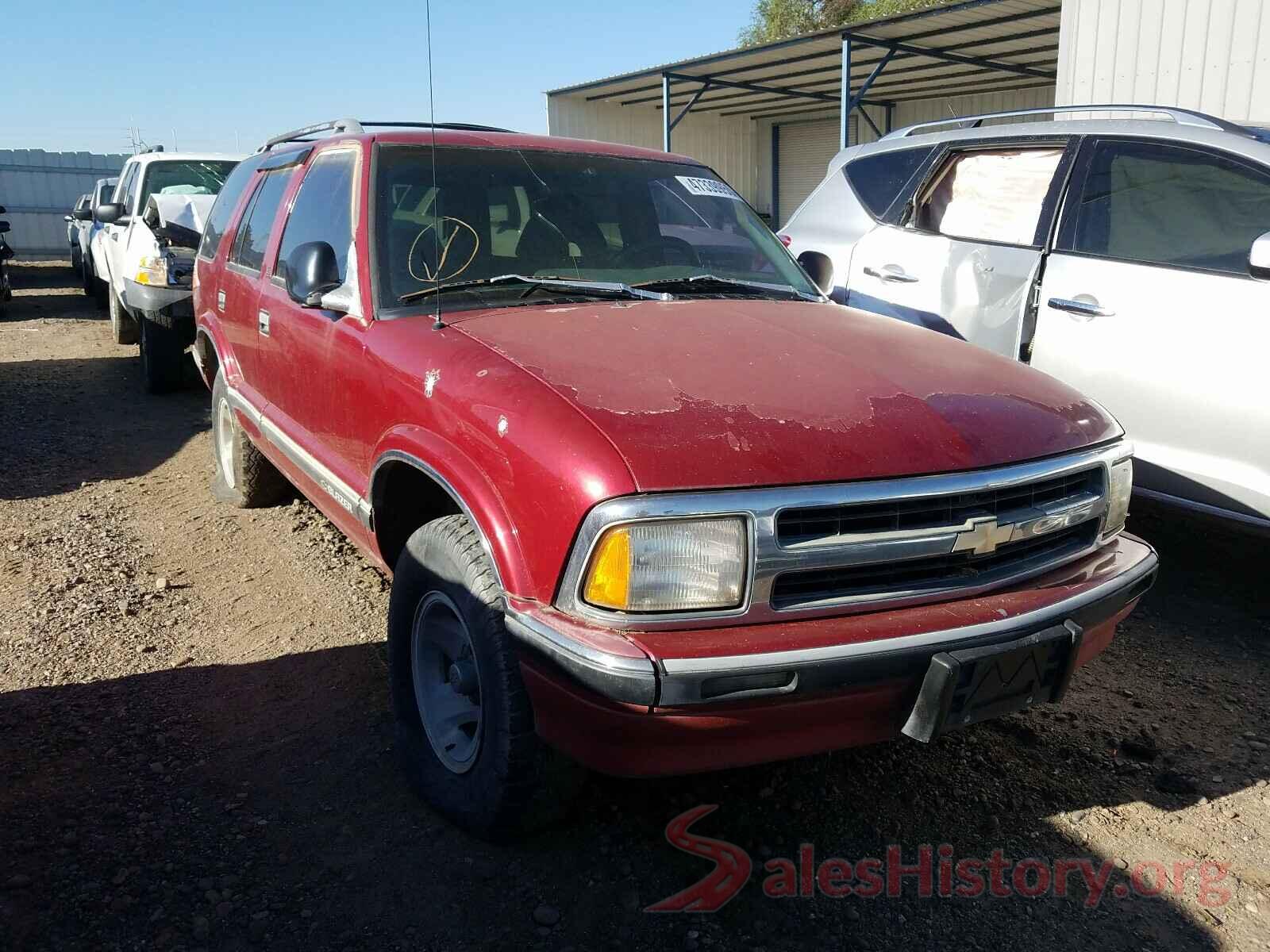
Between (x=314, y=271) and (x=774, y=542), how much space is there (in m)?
1.86

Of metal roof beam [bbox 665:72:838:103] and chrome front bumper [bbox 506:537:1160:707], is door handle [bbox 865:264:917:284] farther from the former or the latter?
metal roof beam [bbox 665:72:838:103]

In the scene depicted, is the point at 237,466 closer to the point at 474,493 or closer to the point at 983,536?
the point at 474,493

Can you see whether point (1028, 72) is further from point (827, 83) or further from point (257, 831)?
point (257, 831)

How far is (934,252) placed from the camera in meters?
4.91

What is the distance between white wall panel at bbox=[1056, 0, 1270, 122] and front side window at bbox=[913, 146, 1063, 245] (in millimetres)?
3639

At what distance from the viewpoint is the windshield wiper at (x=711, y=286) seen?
3.36 metres

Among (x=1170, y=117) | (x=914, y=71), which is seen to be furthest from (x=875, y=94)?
(x=1170, y=117)

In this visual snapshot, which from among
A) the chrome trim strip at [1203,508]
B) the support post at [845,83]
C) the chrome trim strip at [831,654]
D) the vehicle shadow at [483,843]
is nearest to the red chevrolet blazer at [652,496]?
the chrome trim strip at [831,654]

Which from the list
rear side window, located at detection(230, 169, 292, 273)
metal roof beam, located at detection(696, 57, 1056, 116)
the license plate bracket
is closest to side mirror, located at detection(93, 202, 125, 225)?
rear side window, located at detection(230, 169, 292, 273)

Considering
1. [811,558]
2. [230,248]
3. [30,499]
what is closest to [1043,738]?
[811,558]

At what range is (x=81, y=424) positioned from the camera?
7.39 m

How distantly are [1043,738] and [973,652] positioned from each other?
3.90ft

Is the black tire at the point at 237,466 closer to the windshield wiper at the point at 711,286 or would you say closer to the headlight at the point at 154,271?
the windshield wiper at the point at 711,286

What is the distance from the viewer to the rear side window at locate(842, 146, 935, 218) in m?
5.31
